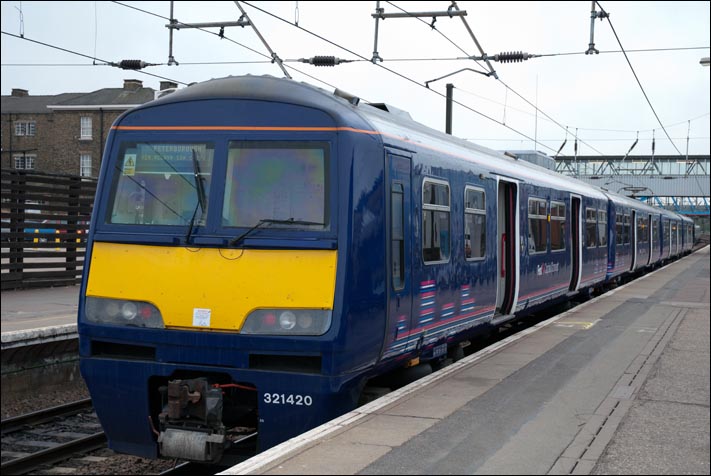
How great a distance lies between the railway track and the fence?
662cm

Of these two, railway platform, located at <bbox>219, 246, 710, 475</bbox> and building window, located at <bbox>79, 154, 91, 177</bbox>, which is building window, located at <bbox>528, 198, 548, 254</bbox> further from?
building window, located at <bbox>79, 154, 91, 177</bbox>

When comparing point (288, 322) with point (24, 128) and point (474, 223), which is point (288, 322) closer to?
point (474, 223)

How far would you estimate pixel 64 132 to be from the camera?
50.2m

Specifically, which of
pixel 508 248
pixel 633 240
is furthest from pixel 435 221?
pixel 633 240

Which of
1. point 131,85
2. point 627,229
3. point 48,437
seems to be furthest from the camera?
point 131,85

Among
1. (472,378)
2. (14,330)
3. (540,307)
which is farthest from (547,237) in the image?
(14,330)

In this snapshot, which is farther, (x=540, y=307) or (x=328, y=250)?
(x=540, y=307)

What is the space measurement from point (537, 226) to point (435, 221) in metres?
5.65

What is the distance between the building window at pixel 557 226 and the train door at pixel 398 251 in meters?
7.85

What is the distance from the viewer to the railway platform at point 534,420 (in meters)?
5.78

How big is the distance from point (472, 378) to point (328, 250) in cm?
291

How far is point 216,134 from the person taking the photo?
7.21 metres

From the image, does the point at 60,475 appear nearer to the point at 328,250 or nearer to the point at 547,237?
the point at 328,250

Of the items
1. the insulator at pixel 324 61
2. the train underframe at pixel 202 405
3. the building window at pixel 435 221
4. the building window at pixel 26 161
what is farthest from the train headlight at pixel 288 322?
the building window at pixel 26 161
